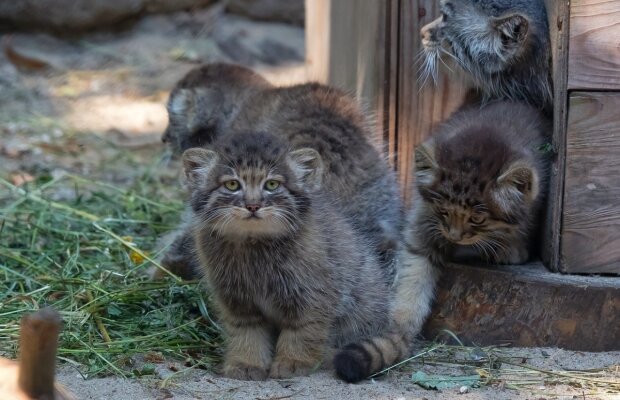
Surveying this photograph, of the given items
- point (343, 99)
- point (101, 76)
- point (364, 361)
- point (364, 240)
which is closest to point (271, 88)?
point (343, 99)

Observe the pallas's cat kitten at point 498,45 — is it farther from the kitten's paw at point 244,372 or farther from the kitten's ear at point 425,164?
the kitten's paw at point 244,372

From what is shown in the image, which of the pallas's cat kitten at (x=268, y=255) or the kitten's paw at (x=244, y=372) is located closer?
the pallas's cat kitten at (x=268, y=255)

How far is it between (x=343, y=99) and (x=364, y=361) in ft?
7.54

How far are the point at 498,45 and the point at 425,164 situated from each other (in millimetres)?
957

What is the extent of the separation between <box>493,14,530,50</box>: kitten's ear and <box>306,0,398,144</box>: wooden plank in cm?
83

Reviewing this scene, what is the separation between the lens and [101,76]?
35.9 ft

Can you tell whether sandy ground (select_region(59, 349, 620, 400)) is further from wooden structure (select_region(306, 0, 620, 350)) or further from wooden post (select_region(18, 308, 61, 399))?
wooden post (select_region(18, 308, 61, 399))

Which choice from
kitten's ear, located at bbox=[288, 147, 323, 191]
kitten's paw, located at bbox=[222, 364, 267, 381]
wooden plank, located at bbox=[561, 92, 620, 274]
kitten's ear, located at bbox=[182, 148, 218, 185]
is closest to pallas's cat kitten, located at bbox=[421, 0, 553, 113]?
wooden plank, located at bbox=[561, 92, 620, 274]

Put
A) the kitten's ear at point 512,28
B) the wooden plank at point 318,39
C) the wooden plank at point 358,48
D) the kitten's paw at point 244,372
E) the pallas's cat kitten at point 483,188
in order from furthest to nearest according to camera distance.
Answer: the wooden plank at point 318,39, the wooden plank at point 358,48, the kitten's ear at point 512,28, the pallas's cat kitten at point 483,188, the kitten's paw at point 244,372

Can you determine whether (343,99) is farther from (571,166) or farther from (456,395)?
(456,395)

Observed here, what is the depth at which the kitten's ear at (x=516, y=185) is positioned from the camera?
4.98 m

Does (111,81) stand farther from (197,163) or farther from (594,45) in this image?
(594,45)

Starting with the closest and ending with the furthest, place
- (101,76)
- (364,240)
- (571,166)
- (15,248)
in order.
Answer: (571,166), (364,240), (15,248), (101,76)

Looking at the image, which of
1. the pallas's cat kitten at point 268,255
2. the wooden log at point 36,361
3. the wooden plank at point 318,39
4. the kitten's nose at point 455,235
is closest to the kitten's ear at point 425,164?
the kitten's nose at point 455,235
